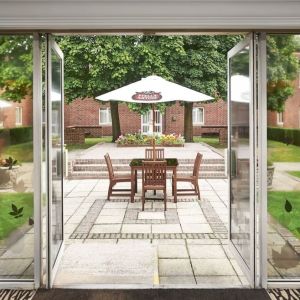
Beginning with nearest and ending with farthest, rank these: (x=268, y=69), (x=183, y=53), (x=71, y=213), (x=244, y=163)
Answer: (x=268, y=69) → (x=244, y=163) → (x=71, y=213) → (x=183, y=53)

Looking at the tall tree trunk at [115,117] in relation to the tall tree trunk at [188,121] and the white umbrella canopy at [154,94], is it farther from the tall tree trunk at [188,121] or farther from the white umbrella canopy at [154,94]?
the white umbrella canopy at [154,94]

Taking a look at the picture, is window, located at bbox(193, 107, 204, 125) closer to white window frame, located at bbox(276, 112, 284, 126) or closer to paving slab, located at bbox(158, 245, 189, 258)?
paving slab, located at bbox(158, 245, 189, 258)

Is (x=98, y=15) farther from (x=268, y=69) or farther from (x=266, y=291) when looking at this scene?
(x=266, y=291)

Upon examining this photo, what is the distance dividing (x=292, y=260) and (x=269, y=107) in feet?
4.74

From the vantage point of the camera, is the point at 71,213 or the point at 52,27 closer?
the point at 52,27

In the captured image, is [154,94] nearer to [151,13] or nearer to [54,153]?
[54,153]

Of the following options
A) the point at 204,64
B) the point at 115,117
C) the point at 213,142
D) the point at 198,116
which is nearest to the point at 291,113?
the point at 204,64

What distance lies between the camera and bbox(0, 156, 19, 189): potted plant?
4.22 metres

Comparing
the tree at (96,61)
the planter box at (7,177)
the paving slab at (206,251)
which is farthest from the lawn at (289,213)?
the tree at (96,61)

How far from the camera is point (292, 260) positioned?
4.29m

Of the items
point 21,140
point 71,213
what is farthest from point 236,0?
point 71,213

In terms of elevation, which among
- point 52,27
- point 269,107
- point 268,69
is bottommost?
point 269,107

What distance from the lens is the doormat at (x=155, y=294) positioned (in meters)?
3.97

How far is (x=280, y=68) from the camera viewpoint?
4289mm
